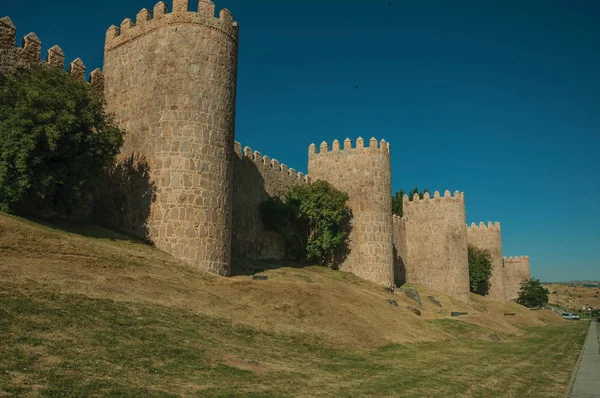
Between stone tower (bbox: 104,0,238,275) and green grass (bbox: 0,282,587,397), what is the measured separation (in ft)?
23.3

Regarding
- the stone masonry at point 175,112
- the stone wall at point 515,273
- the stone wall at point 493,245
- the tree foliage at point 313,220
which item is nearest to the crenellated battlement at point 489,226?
the stone wall at point 493,245

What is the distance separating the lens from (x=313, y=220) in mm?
37781

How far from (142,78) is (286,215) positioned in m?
15.8

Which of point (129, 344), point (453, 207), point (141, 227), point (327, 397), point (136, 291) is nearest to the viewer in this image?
point (327, 397)

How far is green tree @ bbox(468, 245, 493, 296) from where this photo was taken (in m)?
58.5

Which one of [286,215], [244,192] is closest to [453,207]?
[286,215]

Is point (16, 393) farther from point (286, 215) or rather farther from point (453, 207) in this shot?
point (453, 207)

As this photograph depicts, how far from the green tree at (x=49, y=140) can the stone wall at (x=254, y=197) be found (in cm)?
1286

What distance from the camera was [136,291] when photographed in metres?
14.7

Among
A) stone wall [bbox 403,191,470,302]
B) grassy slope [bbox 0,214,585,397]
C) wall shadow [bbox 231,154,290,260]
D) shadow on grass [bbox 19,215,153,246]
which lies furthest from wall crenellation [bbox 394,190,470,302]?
shadow on grass [bbox 19,215,153,246]

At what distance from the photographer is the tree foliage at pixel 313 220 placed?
35.8 metres

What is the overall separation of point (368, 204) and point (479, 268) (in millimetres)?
26428

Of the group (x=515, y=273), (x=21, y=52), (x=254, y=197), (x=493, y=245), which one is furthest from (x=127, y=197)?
(x=515, y=273)

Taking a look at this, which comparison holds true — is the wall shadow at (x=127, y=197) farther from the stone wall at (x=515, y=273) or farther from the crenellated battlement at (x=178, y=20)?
the stone wall at (x=515, y=273)
